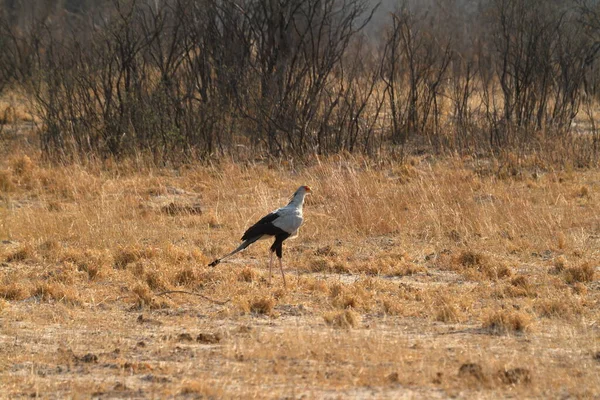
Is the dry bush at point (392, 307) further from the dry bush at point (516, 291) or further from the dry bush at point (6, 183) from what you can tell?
the dry bush at point (6, 183)

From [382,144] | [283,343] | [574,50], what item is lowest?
[283,343]

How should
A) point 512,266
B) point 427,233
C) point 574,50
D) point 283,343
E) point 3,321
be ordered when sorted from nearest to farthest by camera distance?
point 283,343, point 3,321, point 512,266, point 427,233, point 574,50

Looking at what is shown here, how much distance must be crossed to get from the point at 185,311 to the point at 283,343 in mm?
1174

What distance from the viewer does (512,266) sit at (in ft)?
24.7

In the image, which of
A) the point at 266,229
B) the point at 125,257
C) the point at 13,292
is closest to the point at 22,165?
the point at 125,257

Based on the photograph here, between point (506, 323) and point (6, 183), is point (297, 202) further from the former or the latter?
point (6, 183)

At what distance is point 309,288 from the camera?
6816 mm

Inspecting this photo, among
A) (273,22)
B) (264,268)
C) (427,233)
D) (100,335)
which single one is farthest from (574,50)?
(100,335)

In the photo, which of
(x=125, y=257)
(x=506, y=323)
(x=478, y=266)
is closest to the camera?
(x=506, y=323)

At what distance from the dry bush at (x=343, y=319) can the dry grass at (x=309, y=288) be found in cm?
1

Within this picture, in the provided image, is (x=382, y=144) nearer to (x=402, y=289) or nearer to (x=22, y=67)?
(x=402, y=289)

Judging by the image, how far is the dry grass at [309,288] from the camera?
470cm

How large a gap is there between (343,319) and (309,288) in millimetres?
1070

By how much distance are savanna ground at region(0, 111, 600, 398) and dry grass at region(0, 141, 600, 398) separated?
0.07ft
